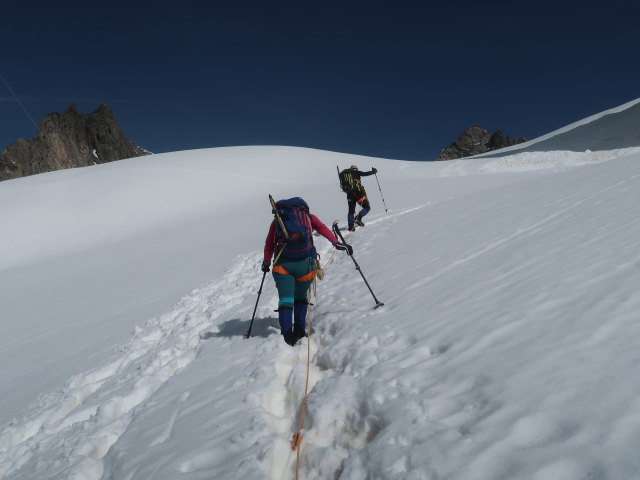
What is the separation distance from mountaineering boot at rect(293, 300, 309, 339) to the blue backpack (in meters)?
0.61

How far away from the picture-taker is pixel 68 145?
118 metres

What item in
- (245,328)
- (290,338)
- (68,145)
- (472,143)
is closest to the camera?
(290,338)

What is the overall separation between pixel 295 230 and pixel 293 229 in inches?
1.1

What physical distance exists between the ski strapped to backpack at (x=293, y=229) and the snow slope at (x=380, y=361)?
1048 millimetres

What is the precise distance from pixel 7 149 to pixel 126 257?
165m

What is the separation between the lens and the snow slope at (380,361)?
2127 mm

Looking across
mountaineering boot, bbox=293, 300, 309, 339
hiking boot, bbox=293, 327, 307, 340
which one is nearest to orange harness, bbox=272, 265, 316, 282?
mountaineering boot, bbox=293, 300, 309, 339

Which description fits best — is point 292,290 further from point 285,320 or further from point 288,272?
point 285,320

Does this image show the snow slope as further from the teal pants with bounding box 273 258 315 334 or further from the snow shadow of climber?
the teal pants with bounding box 273 258 315 334

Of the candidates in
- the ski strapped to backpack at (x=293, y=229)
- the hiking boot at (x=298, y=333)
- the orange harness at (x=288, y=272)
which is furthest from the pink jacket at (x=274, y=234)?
the hiking boot at (x=298, y=333)

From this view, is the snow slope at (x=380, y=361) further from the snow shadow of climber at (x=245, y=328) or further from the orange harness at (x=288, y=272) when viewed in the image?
the orange harness at (x=288, y=272)

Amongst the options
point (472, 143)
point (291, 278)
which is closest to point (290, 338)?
point (291, 278)

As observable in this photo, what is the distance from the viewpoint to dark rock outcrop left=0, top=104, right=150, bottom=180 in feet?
374

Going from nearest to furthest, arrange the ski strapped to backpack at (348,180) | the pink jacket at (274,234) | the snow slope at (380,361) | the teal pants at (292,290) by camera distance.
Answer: the snow slope at (380,361)
the teal pants at (292,290)
the pink jacket at (274,234)
the ski strapped to backpack at (348,180)
